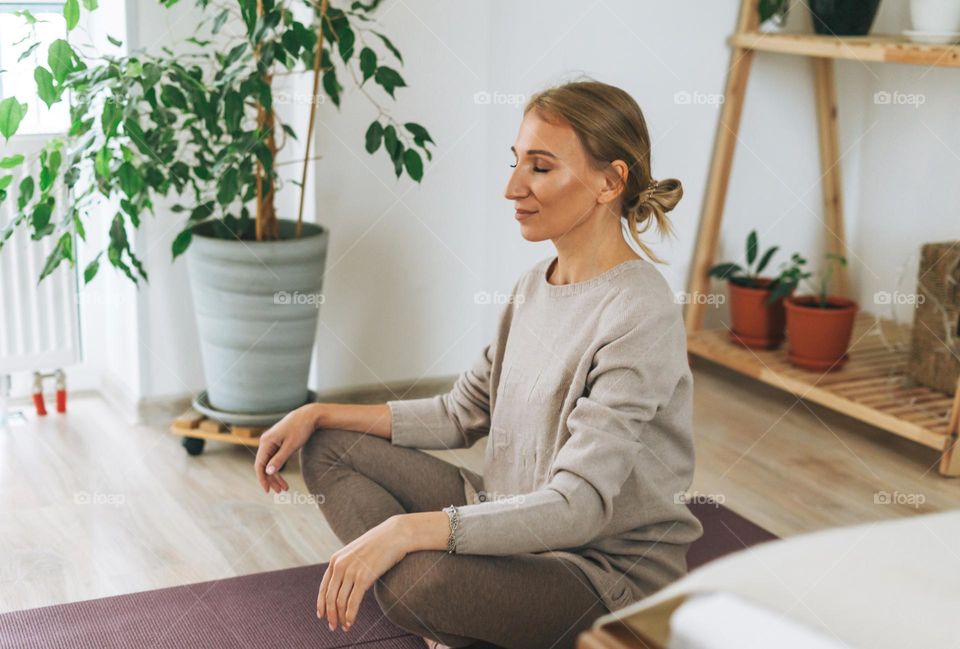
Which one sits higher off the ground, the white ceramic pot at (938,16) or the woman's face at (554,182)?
the white ceramic pot at (938,16)

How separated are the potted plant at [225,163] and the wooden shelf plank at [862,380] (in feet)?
3.61

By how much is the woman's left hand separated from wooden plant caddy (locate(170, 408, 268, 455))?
4.39ft

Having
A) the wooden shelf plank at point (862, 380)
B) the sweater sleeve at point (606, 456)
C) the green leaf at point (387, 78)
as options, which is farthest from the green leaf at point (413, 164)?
the wooden shelf plank at point (862, 380)

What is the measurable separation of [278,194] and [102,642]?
138cm

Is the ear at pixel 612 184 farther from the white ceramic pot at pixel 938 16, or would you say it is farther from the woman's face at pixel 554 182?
the white ceramic pot at pixel 938 16

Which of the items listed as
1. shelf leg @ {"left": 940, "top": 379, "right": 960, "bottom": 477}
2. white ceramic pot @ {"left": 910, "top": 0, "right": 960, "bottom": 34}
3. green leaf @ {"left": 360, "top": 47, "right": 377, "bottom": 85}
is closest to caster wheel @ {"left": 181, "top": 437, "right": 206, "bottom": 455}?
green leaf @ {"left": 360, "top": 47, "right": 377, "bottom": 85}

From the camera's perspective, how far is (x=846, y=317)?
120 inches

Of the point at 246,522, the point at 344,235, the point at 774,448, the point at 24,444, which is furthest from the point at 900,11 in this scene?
the point at 24,444

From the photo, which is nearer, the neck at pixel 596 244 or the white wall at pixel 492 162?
the neck at pixel 596 244

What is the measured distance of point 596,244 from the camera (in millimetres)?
1639

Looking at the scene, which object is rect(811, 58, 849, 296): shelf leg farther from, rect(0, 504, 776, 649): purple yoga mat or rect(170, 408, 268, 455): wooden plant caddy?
rect(0, 504, 776, 649): purple yoga mat

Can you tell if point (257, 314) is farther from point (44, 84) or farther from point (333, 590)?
point (333, 590)

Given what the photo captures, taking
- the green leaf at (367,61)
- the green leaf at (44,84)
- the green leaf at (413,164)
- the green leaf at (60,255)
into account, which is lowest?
the green leaf at (60,255)

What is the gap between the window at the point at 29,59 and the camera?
9.14 ft
